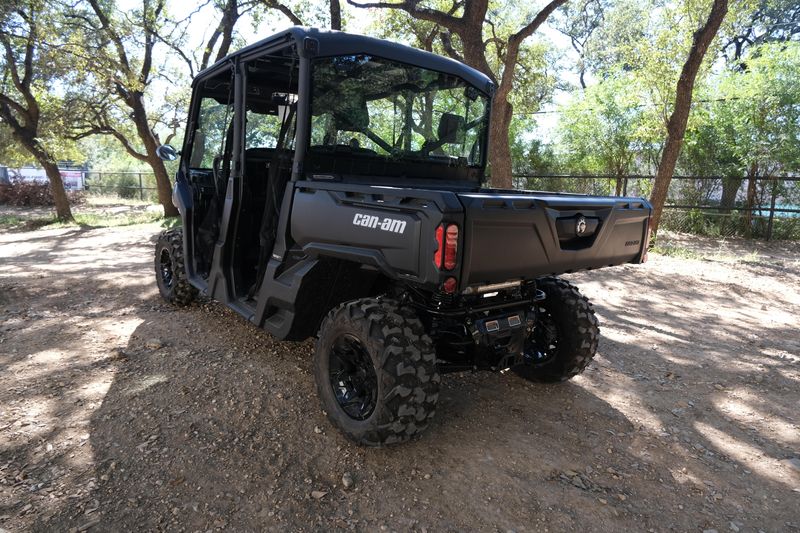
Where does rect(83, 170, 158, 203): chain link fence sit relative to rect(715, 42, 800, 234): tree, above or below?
below

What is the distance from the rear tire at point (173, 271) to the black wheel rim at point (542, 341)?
10.4ft

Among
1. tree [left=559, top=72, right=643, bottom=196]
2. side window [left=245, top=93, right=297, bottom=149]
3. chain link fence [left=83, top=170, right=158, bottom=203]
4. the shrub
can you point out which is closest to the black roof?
side window [left=245, top=93, right=297, bottom=149]

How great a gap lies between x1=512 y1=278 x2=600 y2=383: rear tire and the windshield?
4.03 feet

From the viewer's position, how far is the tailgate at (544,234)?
2.35 m

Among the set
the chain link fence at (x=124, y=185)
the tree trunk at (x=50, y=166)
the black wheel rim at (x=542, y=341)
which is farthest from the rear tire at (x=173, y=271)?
the chain link fence at (x=124, y=185)

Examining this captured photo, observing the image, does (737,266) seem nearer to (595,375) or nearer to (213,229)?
(595,375)

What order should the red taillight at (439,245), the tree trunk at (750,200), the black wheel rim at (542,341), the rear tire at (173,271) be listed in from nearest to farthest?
the red taillight at (439,245), the black wheel rim at (542,341), the rear tire at (173,271), the tree trunk at (750,200)

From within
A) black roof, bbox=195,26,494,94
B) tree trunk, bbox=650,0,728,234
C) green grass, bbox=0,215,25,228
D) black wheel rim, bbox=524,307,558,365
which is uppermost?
tree trunk, bbox=650,0,728,234

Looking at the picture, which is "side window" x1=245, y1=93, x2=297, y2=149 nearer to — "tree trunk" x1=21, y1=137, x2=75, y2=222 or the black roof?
the black roof

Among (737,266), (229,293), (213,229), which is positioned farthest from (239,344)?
(737,266)

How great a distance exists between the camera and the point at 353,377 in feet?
9.74

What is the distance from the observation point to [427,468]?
2.69 meters

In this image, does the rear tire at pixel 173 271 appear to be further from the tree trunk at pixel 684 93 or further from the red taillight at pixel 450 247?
the tree trunk at pixel 684 93

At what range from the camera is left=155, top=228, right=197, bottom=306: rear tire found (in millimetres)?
5043
